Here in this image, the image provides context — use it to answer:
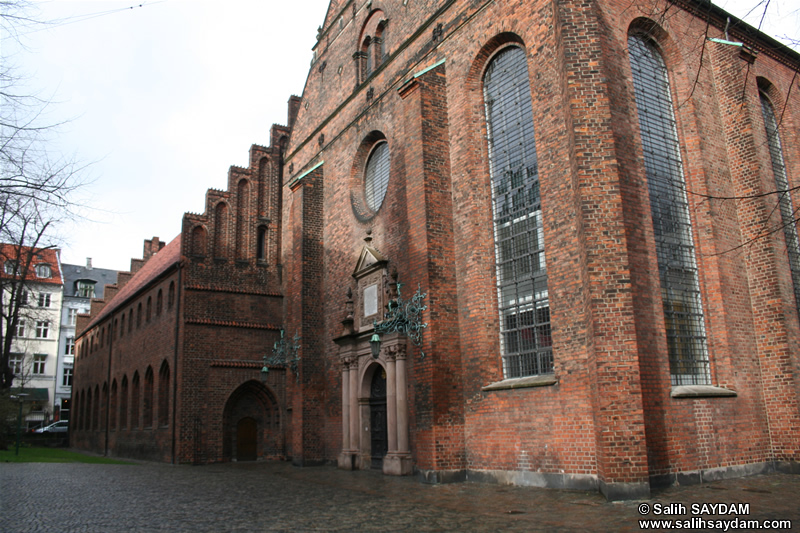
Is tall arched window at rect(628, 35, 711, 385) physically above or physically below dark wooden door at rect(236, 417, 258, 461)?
above

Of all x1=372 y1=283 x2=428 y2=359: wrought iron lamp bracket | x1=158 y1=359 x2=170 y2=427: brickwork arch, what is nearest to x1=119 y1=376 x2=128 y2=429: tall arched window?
→ x1=158 y1=359 x2=170 y2=427: brickwork arch

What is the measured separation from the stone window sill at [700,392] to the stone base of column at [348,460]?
8694mm

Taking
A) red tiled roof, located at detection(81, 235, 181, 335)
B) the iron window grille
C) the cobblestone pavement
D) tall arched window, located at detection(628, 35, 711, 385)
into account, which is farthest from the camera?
red tiled roof, located at detection(81, 235, 181, 335)

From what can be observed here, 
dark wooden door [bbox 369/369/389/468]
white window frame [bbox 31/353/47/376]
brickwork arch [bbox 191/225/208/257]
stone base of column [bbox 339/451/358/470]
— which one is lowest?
stone base of column [bbox 339/451/358/470]

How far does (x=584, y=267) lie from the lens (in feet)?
34.6

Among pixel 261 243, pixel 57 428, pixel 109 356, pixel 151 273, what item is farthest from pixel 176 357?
pixel 57 428

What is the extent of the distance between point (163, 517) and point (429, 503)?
4.01m

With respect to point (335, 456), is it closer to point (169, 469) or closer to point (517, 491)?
point (169, 469)

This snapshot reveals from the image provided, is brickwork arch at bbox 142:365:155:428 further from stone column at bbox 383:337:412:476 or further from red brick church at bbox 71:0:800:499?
stone column at bbox 383:337:412:476

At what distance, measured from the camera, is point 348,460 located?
53.7 feet

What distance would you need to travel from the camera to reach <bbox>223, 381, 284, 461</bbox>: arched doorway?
21047 mm

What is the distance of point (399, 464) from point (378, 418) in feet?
7.47

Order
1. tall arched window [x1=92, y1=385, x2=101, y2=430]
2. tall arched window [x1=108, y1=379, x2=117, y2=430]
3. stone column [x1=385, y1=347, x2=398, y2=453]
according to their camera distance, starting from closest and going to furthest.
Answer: stone column [x1=385, y1=347, x2=398, y2=453] → tall arched window [x1=108, y1=379, x2=117, y2=430] → tall arched window [x1=92, y1=385, x2=101, y2=430]

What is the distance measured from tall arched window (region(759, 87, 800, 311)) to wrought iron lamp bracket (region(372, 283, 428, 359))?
331 inches
